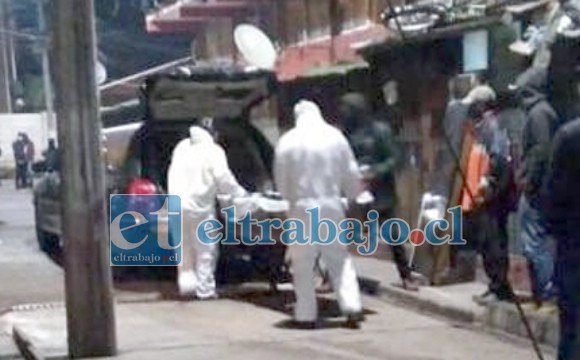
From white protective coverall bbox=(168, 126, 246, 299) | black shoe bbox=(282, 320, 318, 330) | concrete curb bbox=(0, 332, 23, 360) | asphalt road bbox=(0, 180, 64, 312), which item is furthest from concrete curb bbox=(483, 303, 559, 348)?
asphalt road bbox=(0, 180, 64, 312)

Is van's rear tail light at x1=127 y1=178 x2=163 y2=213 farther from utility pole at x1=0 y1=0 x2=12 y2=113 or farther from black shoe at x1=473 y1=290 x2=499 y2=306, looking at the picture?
utility pole at x1=0 y1=0 x2=12 y2=113

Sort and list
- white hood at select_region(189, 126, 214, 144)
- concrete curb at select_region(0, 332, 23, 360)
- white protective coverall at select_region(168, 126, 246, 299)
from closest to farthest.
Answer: concrete curb at select_region(0, 332, 23, 360) < white protective coverall at select_region(168, 126, 246, 299) < white hood at select_region(189, 126, 214, 144)

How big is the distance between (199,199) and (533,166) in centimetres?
421

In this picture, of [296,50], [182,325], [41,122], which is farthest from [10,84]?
[182,325]

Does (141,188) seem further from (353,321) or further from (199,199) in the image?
(353,321)

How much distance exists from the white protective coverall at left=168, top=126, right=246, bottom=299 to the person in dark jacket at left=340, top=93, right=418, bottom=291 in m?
1.30

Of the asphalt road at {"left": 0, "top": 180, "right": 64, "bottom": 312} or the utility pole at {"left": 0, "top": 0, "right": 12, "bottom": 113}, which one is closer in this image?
the asphalt road at {"left": 0, "top": 180, "right": 64, "bottom": 312}

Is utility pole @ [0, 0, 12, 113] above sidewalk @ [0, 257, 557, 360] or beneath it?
above

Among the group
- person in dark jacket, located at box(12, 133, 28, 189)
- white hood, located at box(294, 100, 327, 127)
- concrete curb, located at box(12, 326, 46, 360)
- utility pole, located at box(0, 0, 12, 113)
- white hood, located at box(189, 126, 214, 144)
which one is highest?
utility pole, located at box(0, 0, 12, 113)

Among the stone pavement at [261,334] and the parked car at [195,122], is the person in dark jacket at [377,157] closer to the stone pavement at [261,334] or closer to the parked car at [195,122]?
the stone pavement at [261,334]

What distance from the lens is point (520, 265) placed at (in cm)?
1092

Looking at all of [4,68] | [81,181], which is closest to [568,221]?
[81,181]

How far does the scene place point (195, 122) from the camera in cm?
1415

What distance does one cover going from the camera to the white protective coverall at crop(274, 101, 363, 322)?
1037cm
